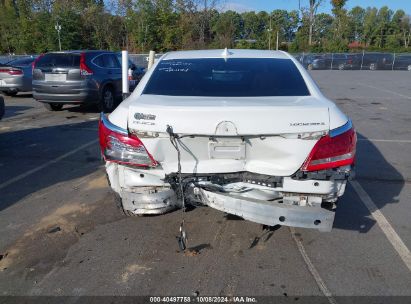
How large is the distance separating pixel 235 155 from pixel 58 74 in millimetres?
8533

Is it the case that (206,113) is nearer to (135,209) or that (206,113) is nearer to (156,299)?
(135,209)

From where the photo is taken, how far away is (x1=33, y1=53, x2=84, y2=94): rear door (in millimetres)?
10188

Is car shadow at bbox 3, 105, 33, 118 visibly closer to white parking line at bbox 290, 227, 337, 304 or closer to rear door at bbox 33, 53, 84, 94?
rear door at bbox 33, 53, 84, 94

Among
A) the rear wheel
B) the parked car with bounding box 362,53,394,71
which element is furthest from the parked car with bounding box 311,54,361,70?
the rear wheel

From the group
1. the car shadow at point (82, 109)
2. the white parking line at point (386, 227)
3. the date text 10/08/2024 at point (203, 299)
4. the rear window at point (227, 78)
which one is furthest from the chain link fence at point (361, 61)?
the date text 10/08/2024 at point (203, 299)

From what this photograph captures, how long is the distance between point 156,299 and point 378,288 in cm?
164

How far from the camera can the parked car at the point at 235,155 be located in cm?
288

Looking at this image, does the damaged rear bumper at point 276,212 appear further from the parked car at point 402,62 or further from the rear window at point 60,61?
the parked car at point 402,62

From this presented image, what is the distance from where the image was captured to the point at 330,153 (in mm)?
2936

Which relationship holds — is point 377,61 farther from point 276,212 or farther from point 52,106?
point 276,212

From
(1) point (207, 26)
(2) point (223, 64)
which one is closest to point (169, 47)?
(1) point (207, 26)

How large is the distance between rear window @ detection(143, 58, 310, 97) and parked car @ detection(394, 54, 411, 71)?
3490 centimetres

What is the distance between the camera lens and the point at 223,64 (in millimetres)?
3980

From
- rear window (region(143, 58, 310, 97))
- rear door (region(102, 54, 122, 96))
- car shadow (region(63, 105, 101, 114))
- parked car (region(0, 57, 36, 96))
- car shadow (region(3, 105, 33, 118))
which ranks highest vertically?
rear window (region(143, 58, 310, 97))
